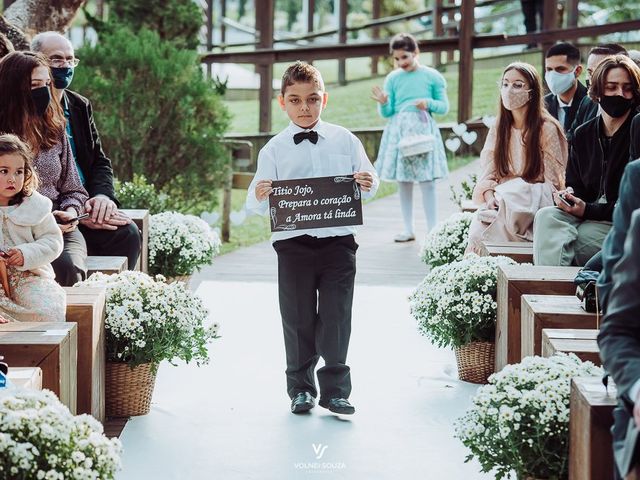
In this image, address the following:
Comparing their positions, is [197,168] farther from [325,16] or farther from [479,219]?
[325,16]

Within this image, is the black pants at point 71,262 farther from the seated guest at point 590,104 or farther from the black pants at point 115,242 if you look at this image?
the seated guest at point 590,104

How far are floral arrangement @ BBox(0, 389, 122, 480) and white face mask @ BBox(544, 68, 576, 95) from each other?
5.48 m

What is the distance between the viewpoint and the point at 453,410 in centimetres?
620

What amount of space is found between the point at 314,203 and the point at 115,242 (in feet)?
5.84

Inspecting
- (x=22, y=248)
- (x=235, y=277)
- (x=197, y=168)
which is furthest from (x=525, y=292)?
(x=197, y=168)

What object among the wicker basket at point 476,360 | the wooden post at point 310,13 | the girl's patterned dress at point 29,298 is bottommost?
the wicker basket at point 476,360

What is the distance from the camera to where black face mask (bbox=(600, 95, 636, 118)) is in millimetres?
6652

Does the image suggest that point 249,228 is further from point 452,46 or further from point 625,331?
point 625,331

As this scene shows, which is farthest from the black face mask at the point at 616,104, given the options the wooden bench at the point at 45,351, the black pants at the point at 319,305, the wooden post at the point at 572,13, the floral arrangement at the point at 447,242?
the wooden post at the point at 572,13

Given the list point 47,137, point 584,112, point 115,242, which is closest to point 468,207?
point 584,112

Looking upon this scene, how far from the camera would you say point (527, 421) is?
14.3ft

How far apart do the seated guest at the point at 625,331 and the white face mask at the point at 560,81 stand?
17.6 feet

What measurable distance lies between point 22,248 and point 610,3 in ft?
81.6

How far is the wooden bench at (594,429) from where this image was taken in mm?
3826
